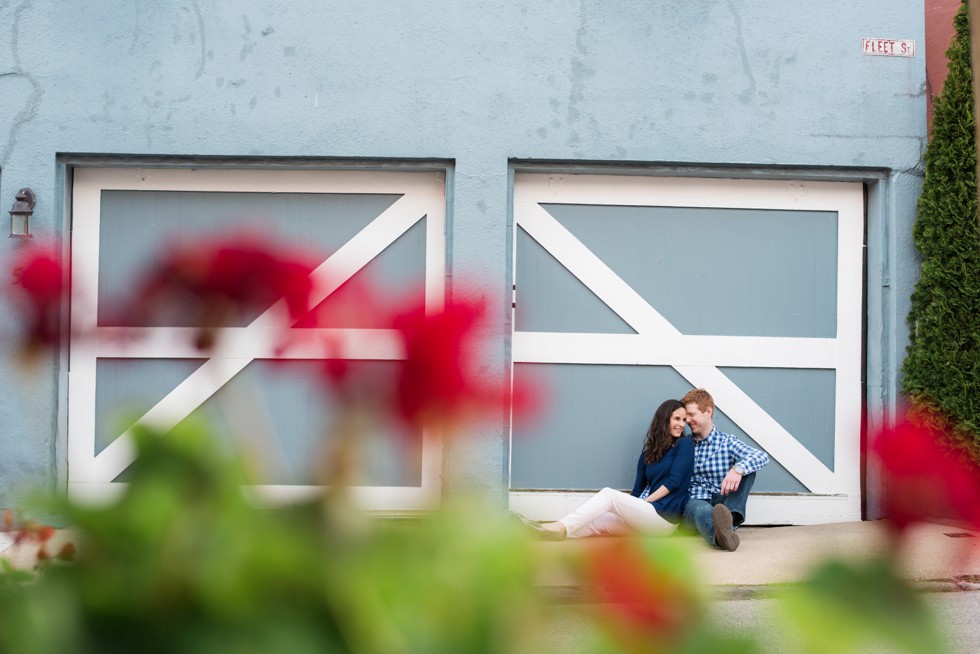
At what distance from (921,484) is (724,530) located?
241 inches

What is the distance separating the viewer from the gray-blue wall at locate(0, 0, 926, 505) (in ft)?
22.8

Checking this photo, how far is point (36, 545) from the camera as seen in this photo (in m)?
0.71

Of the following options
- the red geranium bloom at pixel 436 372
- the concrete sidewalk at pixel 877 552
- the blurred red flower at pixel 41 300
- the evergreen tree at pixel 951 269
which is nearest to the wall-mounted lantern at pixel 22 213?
the evergreen tree at pixel 951 269

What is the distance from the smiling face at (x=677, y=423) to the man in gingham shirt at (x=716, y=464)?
94 mm

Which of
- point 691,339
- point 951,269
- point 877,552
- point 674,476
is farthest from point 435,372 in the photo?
point 951,269

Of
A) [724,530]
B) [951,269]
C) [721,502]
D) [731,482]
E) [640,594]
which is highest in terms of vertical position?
[951,269]

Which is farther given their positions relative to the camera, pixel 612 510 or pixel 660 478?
pixel 660 478

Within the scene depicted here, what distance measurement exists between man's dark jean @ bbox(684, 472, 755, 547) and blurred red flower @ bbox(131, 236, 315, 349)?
6217mm

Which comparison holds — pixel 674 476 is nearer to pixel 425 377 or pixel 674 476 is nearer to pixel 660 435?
pixel 660 435

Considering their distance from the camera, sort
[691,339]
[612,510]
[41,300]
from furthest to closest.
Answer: [691,339] → [612,510] → [41,300]

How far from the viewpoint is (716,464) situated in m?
6.98

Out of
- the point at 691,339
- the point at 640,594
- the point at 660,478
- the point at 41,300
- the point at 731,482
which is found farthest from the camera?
the point at 691,339

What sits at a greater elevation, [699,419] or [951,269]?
[951,269]

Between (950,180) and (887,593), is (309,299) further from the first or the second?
(950,180)
